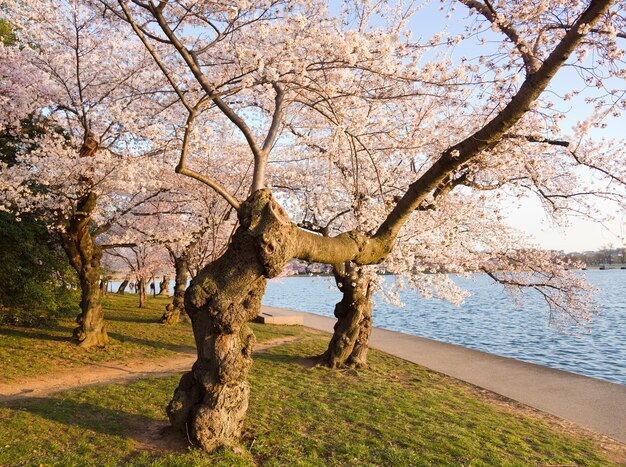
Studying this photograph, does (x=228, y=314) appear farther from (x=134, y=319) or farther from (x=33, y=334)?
(x=134, y=319)

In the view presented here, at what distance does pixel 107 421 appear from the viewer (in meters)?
6.06

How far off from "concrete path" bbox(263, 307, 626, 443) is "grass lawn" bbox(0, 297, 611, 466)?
0.91 metres

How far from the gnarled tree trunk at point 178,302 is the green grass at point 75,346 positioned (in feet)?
1.30

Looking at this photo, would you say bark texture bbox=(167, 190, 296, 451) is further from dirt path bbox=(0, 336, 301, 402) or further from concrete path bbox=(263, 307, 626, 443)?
concrete path bbox=(263, 307, 626, 443)

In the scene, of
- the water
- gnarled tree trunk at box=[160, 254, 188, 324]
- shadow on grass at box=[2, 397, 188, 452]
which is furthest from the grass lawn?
gnarled tree trunk at box=[160, 254, 188, 324]

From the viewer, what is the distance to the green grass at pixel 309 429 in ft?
17.0

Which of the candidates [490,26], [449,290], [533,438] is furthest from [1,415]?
[449,290]

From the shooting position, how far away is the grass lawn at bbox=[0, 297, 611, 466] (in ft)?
17.1

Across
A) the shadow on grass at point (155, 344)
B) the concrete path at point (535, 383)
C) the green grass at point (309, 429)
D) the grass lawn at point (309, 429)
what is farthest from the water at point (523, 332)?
the green grass at point (309, 429)

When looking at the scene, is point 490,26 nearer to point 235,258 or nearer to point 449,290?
point 235,258

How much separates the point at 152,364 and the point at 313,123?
696 cm

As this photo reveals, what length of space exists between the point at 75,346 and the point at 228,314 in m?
7.80

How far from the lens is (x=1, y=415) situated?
20.0 feet

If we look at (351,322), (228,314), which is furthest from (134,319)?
(228,314)
